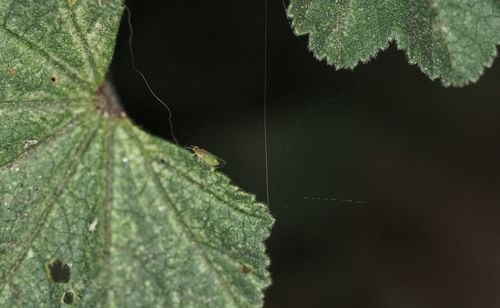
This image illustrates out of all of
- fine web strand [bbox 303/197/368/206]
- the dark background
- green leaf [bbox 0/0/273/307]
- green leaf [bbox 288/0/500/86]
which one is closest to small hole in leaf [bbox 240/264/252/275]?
green leaf [bbox 0/0/273/307]

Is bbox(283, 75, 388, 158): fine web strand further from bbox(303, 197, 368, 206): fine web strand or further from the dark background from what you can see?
bbox(303, 197, 368, 206): fine web strand

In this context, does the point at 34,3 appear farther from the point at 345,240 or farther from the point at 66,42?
the point at 345,240

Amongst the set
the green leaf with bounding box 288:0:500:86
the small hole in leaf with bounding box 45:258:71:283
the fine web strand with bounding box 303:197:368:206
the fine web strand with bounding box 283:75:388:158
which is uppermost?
the green leaf with bounding box 288:0:500:86

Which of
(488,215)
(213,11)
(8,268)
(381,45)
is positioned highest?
(381,45)

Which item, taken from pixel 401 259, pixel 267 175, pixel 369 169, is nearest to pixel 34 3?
pixel 267 175

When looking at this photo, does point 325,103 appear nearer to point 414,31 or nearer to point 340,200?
point 340,200

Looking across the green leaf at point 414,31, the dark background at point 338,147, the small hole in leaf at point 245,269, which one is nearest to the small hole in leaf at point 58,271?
the small hole in leaf at point 245,269
